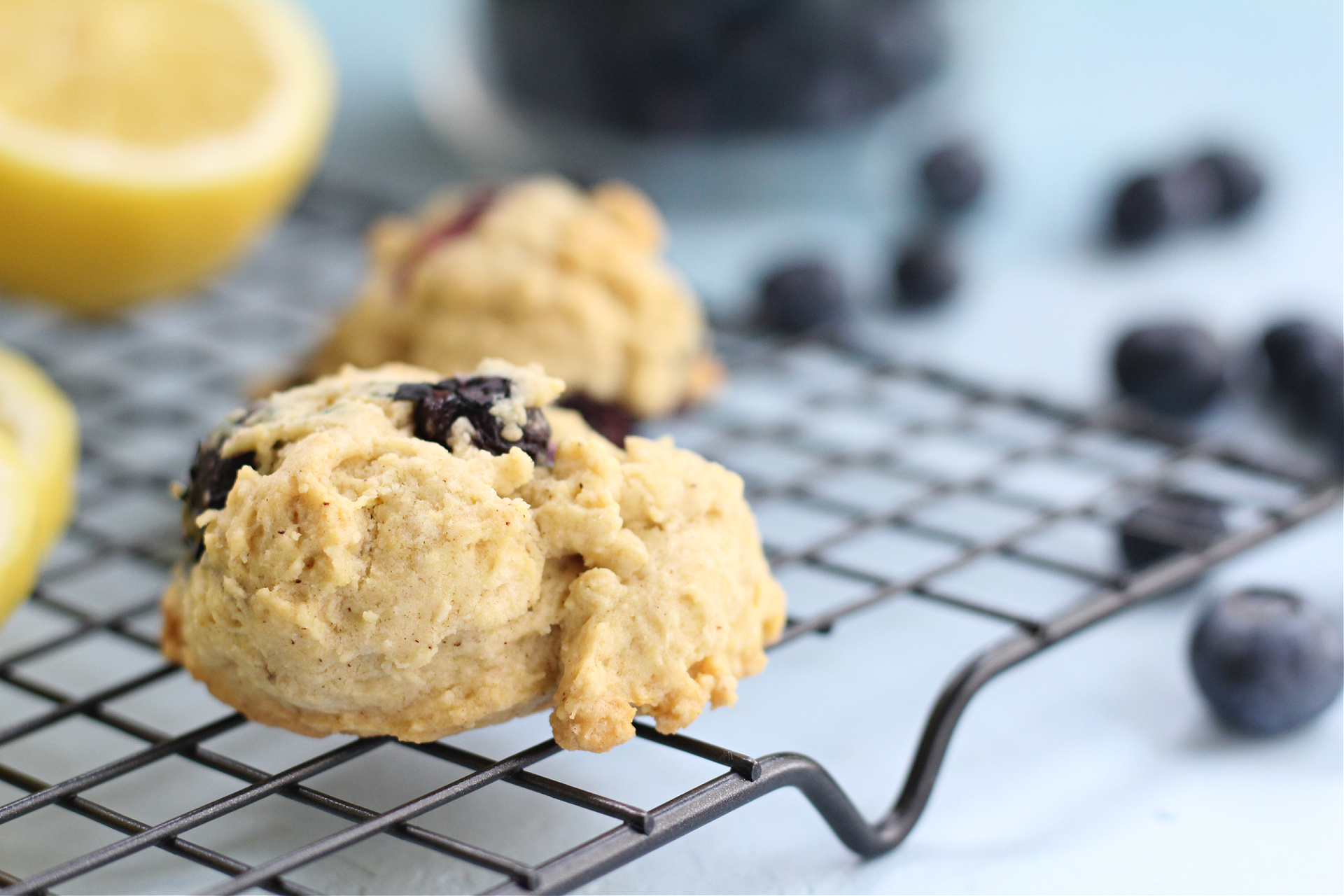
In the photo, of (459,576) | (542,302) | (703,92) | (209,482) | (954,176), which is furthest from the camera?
(954,176)

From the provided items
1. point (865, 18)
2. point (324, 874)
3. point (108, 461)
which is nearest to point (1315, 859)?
point (324, 874)

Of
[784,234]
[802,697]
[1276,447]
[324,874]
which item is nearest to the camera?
[324,874]

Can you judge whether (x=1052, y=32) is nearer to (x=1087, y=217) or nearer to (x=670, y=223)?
(x=1087, y=217)

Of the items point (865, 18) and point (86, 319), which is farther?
point (865, 18)

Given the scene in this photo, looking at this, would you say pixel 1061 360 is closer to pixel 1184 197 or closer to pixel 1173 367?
pixel 1173 367

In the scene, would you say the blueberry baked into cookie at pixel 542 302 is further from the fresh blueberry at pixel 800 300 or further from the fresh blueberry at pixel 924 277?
the fresh blueberry at pixel 924 277

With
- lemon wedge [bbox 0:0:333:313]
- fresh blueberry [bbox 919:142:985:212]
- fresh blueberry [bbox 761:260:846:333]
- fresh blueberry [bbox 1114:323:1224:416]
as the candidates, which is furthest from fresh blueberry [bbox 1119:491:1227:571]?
lemon wedge [bbox 0:0:333:313]

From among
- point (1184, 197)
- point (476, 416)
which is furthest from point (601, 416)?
point (1184, 197)
